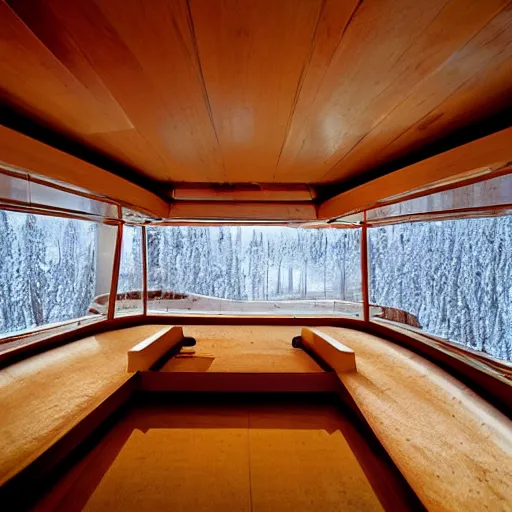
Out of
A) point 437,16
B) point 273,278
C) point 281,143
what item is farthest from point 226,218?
point 437,16

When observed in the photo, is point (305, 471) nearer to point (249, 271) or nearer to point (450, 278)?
point (450, 278)

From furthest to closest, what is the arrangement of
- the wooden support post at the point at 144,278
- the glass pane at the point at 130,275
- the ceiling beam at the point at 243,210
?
1. the wooden support post at the point at 144,278
2. the glass pane at the point at 130,275
3. the ceiling beam at the point at 243,210

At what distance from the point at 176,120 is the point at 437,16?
0.97 meters

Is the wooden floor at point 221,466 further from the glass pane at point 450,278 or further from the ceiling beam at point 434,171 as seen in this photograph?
the ceiling beam at point 434,171

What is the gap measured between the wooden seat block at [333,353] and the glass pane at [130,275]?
6.75ft

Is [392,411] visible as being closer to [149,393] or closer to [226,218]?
[149,393]

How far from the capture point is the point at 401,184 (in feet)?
4.92

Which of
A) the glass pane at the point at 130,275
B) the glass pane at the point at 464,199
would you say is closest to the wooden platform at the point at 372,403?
the glass pane at the point at 130,275

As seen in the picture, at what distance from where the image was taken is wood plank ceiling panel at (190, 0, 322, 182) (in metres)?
0.61

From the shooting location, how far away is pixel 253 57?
0.76 m

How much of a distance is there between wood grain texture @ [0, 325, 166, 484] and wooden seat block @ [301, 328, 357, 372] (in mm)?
1343

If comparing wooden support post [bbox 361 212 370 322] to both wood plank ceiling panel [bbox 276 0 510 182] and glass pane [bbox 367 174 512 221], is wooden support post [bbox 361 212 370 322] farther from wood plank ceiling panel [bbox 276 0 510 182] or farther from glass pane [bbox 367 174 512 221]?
wood plank ceiling panel [bbox 276 0 510 182]

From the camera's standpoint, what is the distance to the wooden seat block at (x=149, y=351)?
65.2 inches

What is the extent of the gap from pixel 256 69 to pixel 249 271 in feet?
7.91
